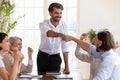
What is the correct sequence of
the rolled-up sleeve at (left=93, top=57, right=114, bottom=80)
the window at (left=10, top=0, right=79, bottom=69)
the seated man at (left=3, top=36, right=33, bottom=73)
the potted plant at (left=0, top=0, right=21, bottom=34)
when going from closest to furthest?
the rolled-up sleeve at (left=93, top=57, right=114, bottom=80) → the seated man at (left=3, top=36, right=33, bottom=73) → the potted plant at (left=0, top=0, right=21, bottom=34) → the window at (left=10, top=0, right=79, bottom=69)

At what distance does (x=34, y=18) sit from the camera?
23.9ft

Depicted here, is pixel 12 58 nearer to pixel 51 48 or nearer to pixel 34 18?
pixel 51 48

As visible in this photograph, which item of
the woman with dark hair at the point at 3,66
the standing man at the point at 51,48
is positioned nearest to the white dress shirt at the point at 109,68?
the woman with dark hair at the point at 3,66

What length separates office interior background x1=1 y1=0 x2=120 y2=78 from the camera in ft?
23.2

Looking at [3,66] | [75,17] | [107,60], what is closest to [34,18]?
[75,17]

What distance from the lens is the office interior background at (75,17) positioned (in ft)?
23.2

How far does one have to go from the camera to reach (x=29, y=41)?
7316 mm

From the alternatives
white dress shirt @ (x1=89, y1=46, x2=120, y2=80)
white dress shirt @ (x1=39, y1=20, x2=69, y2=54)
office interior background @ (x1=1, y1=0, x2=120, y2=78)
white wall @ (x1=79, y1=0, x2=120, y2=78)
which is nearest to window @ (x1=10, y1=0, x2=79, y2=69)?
office interior background @ (x1=1, y1=0, x2=120, y2=78)

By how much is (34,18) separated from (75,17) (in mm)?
1027

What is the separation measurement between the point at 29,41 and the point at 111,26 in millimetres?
2071

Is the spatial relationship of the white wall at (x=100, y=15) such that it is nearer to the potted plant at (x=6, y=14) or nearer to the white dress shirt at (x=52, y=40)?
the potted plant at (x=6, y=14)

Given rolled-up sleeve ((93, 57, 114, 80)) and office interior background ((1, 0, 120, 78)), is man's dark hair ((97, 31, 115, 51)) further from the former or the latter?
office interior background ((1, 0, 120, 78))

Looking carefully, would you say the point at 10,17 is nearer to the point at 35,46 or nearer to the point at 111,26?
the point at 35,46

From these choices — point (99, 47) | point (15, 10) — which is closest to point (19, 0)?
point (15, 10)
